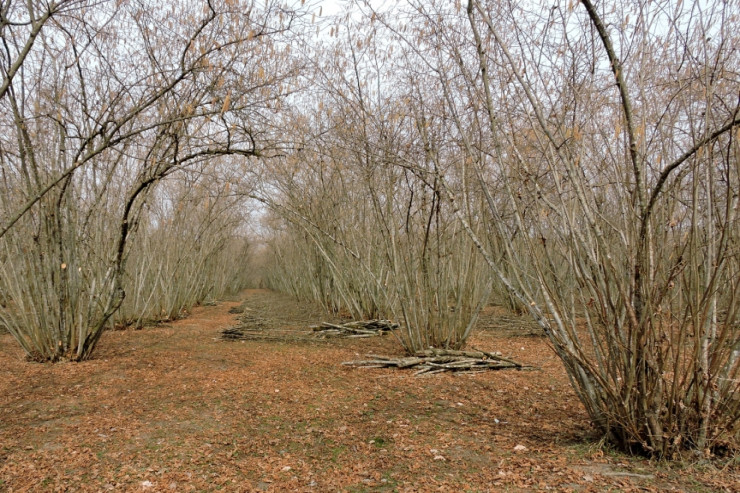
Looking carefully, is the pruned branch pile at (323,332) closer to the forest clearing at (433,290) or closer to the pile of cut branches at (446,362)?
the forest clearing at (433,290)

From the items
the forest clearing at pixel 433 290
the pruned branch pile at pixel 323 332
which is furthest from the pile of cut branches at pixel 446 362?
the pruned branch pile at pixel 323 332

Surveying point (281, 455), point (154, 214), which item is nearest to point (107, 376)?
point (281, 455)

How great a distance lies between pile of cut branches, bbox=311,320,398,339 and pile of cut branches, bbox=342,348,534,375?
233 cm

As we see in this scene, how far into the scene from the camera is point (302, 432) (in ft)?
10.9

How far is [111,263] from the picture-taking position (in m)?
5.61

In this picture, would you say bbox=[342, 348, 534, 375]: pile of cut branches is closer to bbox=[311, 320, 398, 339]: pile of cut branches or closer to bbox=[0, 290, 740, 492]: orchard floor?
bbox=[0, 290, 740, 492]: orchard floor

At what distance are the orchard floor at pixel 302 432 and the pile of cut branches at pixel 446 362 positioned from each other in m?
0.17

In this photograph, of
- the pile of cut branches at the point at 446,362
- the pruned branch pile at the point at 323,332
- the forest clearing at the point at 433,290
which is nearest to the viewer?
the forest clearing at the point at 433,290

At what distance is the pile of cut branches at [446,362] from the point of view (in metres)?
5.10

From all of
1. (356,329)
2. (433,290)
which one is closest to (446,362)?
(433,290)

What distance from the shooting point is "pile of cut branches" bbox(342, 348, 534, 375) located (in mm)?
5098

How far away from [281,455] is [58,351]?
13.8 feet

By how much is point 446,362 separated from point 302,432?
7.85ft

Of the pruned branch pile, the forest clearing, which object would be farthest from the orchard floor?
the pruned branch pile
